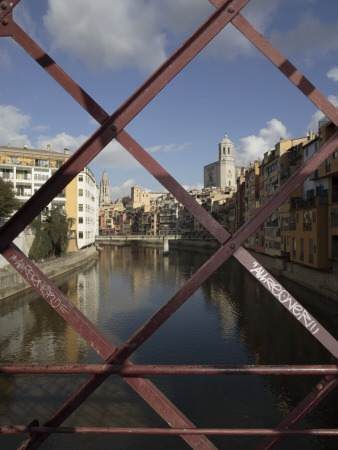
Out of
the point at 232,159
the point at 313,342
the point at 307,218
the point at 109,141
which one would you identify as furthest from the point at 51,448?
the point at 232,159

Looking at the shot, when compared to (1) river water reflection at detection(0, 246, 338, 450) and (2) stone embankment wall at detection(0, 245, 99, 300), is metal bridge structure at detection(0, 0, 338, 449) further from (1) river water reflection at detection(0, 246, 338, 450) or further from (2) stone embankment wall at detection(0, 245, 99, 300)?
(2) stone embankment wall at detection(0, 245, 99, 300)

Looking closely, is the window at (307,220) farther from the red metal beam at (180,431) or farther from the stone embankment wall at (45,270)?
the red metal beam at (180,431)

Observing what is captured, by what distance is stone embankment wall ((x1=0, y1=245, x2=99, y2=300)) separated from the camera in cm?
2542

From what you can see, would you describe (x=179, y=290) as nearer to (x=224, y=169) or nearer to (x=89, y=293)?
(x=89, y=293)

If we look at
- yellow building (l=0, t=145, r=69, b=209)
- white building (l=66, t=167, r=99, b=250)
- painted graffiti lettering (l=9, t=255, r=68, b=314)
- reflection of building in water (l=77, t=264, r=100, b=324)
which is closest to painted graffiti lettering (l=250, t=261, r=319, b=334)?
painted graffiti lettering (l=9, t=255, r=68, b=314)

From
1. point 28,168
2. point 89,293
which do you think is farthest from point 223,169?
point 89,293

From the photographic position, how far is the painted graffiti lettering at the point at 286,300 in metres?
2.33

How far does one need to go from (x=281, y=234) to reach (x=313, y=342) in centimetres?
1807

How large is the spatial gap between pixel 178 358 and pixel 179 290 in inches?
544

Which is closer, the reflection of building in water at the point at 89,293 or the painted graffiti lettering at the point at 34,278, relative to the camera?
the painted graffiti lettering at the point at 34,278

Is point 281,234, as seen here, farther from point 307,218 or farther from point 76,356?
point 76,356

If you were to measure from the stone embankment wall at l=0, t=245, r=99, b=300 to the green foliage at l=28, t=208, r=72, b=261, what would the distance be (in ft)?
4.81

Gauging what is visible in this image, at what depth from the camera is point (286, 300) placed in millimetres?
2355

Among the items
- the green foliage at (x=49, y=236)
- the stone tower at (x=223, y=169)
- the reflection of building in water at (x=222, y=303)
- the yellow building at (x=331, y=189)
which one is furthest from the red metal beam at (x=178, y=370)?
the stone tower at (x=223, y=169)
